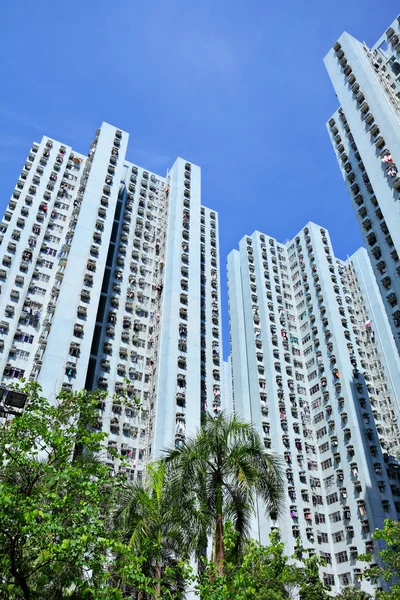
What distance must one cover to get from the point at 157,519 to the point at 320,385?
173 feet

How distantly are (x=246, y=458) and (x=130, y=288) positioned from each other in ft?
148

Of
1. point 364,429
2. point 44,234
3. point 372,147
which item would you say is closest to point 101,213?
point 44,234

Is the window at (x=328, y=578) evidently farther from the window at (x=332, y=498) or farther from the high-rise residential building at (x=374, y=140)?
the high-rise residential building at (x=374, y=140)

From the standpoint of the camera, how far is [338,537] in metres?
56.2

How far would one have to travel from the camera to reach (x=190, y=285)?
59.4 metres

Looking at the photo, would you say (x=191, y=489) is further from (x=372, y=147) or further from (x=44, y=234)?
(x=44, y=234)

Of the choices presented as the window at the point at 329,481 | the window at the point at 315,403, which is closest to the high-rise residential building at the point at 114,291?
the window at the point at 315,403

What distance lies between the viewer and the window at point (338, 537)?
55781mm

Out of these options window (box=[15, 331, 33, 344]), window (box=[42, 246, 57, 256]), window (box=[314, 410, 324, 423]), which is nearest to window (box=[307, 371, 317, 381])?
window (box=[314, 410, 324, 423])

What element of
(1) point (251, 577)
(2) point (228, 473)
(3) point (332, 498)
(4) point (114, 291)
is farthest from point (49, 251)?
(1) point (251, 577)

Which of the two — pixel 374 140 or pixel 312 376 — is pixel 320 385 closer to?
pixel 312 376

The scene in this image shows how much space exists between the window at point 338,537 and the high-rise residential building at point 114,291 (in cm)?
2072

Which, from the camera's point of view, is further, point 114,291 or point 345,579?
point 114,291

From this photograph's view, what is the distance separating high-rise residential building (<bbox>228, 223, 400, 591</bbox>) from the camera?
2191 inches
